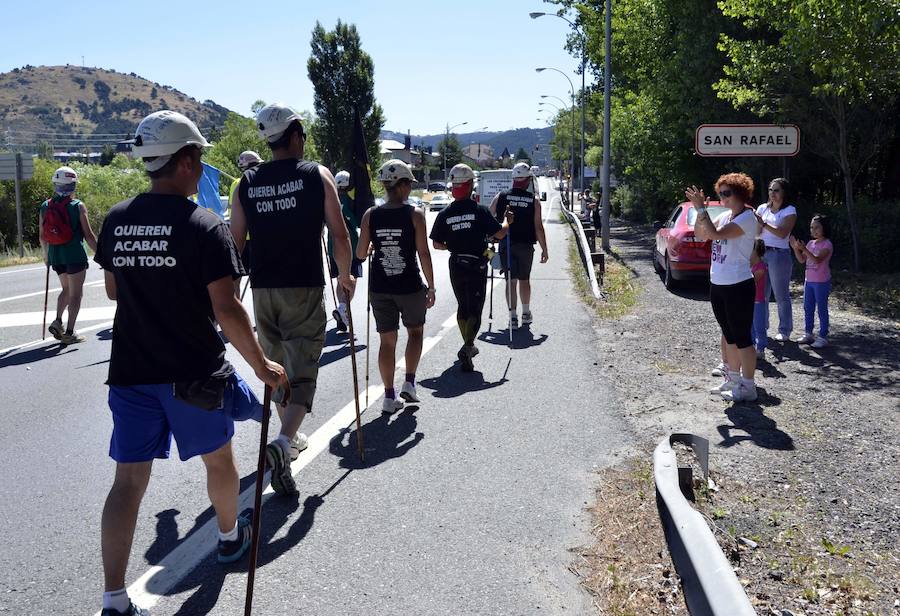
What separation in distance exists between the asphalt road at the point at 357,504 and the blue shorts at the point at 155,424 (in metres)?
0.69

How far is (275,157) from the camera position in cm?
486

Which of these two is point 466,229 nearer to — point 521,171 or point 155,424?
point 521,171

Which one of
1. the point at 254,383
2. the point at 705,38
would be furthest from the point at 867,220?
the point at 254,383

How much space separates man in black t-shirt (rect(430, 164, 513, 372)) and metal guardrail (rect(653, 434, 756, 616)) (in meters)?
3.92

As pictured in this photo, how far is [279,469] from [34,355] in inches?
224

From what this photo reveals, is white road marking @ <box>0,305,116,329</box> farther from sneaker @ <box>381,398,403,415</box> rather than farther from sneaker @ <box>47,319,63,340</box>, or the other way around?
sneaker @ <box>381,398,403,415</box>

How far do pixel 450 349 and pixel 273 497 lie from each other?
14.9 ft

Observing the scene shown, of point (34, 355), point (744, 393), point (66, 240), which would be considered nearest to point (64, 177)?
point (66, 240)

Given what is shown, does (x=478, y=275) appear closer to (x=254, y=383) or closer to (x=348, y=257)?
(x=254, y=383)

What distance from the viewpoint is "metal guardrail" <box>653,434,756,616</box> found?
2.77 metres

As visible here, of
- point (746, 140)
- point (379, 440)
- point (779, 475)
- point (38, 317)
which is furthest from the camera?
point (38, 317)

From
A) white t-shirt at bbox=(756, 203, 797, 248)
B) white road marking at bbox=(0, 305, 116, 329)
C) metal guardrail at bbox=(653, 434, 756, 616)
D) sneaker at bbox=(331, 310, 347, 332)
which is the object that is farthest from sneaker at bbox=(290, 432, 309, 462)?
white road marking at bbox=(0, 305, 116, 329)

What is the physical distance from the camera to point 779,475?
16.2 ft

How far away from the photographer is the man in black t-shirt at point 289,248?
4688 millimetres
